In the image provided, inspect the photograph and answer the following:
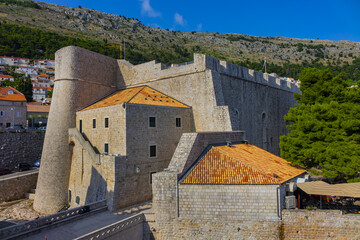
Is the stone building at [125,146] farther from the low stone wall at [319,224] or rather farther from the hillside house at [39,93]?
the hillside house at [39,93]

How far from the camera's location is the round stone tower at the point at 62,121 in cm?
2038

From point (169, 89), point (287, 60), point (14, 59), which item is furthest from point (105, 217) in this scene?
point (287, 60)

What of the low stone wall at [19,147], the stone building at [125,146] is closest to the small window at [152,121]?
the stone building at [125,146]

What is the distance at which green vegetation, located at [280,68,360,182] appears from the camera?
47.0ft

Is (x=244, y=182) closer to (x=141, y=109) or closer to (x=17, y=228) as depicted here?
(x=141, y=109)

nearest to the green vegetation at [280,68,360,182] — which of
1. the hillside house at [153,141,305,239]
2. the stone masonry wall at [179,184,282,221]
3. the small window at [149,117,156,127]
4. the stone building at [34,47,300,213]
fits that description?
the hillside house at [153,141,305,239]

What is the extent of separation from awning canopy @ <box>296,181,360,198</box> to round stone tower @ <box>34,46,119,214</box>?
62.8 ft

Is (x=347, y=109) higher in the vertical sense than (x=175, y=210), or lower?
higher

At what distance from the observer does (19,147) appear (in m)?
27.2

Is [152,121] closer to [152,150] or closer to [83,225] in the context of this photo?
[152,150]

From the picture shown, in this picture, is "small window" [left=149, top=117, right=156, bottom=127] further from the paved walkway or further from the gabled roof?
the paved walkway

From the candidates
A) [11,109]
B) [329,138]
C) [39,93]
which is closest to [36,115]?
[11,109]

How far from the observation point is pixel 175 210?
1196 centimetres

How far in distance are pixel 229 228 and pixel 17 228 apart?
1055 cm
